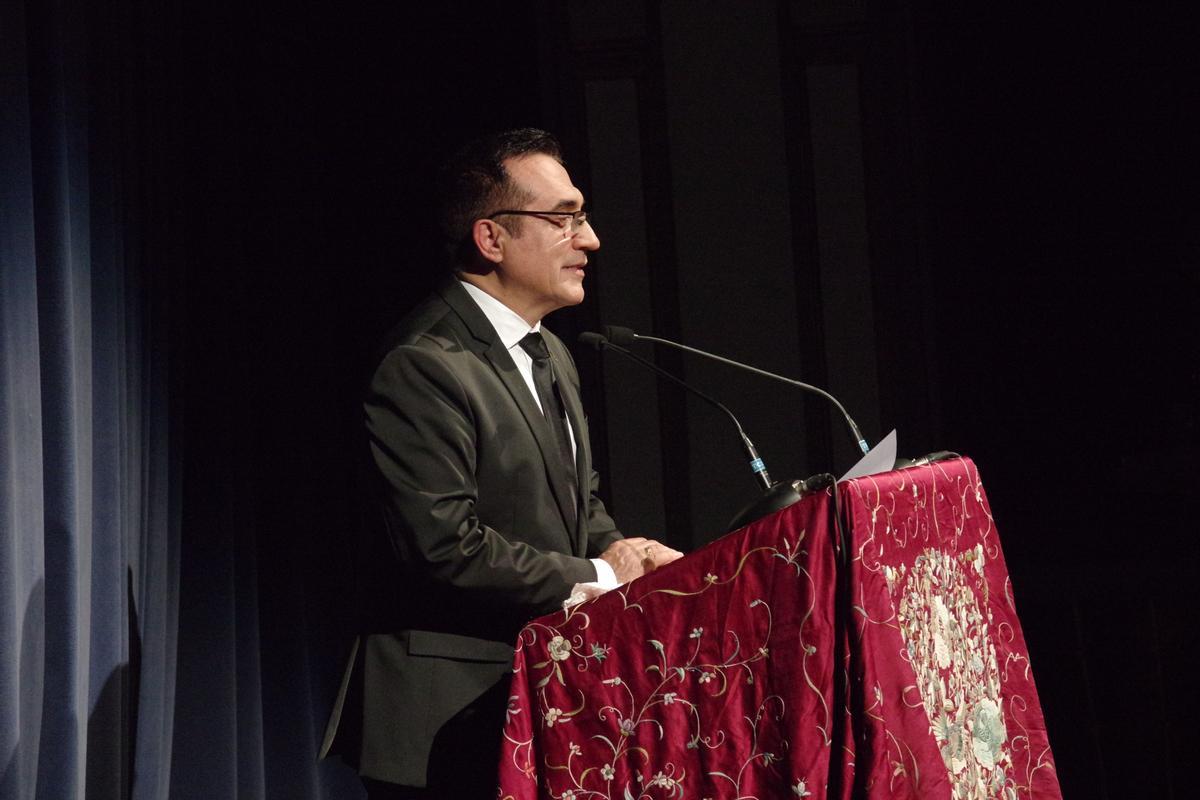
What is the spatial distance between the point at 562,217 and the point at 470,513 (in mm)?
512

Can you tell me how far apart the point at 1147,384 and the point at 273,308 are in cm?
221

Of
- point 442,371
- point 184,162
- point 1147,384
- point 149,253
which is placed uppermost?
point 184,162

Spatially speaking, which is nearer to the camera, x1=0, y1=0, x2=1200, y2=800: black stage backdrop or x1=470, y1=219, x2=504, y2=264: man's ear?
x1=470, y1=219, x2=504, y2=264: man's ear

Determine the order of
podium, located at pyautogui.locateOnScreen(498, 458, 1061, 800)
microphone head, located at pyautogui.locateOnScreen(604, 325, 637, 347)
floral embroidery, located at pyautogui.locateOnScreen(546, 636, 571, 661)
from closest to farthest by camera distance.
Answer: podium, located at pyautogui.locateOnScreen(498, 458, 1061, 800) → floral embroidery, located at pyautogui.locateOnScreen(546, 636, 571, 661) → microphone head, located at pyautogui.locateOnScreen(604, 325, 637, 347)

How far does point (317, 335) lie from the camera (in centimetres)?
296

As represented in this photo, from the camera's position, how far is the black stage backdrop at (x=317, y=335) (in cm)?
201

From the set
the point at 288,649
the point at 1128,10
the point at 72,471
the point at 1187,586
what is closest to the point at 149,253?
the point at 72,471

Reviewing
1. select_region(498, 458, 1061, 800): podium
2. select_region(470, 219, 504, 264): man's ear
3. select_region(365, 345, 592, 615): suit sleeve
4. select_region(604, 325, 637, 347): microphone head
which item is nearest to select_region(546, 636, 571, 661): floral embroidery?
select_region(498, 458, 1061, 800): podium

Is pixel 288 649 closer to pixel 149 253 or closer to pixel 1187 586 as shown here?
pixel 149 253

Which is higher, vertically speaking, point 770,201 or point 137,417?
point 770,201

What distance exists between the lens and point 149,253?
2.42 metres

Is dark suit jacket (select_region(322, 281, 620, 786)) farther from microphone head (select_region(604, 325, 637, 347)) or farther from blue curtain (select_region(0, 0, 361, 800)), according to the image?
blue curtain (select_region(0, 0, 361, 800))

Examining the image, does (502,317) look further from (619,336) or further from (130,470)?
(130,470)

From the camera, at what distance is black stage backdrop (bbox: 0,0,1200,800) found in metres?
2.01
